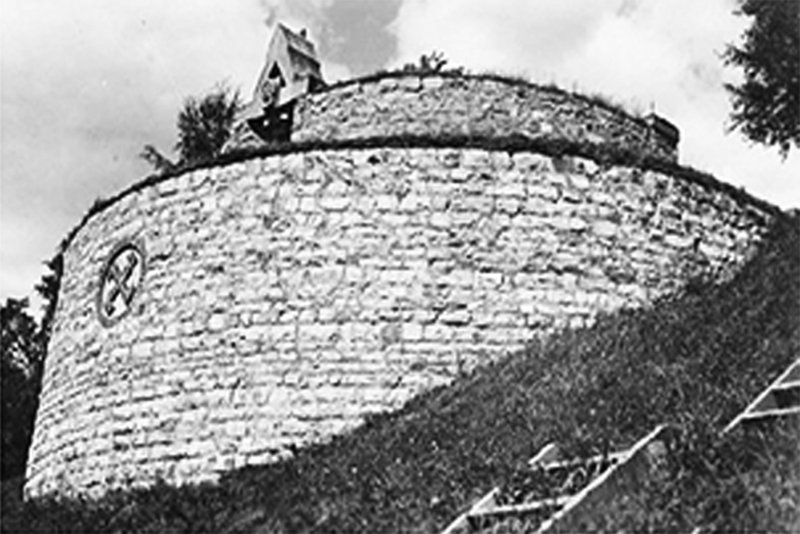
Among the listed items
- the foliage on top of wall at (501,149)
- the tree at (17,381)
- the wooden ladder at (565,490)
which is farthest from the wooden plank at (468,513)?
the tree at (17,381)

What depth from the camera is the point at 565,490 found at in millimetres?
7695

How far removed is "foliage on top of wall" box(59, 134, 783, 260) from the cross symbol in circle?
0.87 metres

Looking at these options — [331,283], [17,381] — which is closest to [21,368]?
[17,381]

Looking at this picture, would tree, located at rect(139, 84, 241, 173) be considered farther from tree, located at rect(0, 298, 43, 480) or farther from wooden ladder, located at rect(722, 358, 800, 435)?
wooden ladder, located at rect(722, 358, 800, 435)

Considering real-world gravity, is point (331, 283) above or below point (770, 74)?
below

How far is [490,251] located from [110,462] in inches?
186

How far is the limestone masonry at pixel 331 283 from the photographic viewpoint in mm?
13695

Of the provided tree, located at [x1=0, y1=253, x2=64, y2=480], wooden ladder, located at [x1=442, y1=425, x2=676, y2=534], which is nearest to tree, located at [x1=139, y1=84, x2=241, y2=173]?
tree, located at [x1=0, y1=253, x2=64, y2=480]

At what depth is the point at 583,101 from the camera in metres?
17.3

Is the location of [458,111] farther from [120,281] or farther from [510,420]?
[510,420]

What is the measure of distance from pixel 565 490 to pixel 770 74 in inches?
585

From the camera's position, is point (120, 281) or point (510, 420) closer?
point (510, 420)

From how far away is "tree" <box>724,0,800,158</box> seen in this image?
806 inches

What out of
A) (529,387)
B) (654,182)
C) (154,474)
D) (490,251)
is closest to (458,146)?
(490,251)
